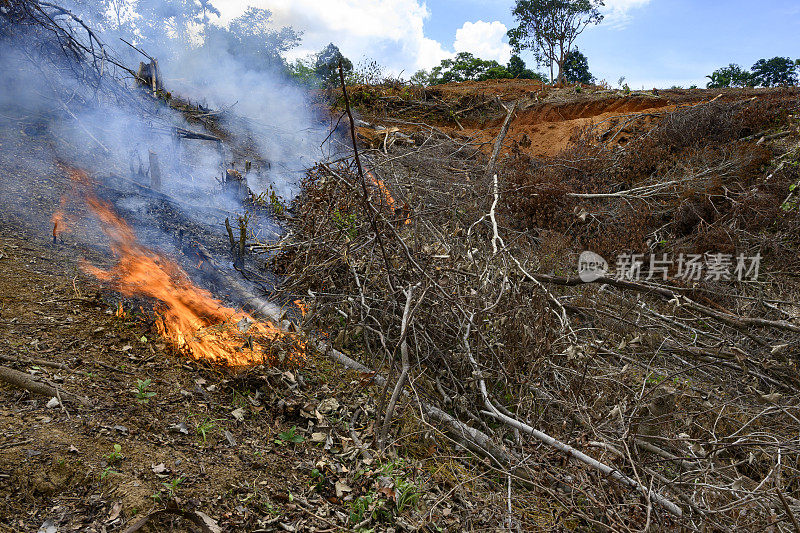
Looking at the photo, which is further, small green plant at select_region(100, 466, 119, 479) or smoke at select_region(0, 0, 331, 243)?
smoke at select_region(0, 0, 331, 243)

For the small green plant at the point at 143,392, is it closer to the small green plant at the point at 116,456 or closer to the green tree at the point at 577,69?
the small green plant at the point at 116,456

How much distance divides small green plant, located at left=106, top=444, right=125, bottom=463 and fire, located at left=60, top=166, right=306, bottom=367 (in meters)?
1.13

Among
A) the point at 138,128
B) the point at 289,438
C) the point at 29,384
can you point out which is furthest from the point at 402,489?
the point at 138,128

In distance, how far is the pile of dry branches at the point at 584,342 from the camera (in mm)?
2809

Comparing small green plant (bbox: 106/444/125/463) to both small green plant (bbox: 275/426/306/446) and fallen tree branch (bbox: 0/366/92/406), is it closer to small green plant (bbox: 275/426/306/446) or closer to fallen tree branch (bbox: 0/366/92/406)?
fallen tree branch (bbox: 0/366/92/406)

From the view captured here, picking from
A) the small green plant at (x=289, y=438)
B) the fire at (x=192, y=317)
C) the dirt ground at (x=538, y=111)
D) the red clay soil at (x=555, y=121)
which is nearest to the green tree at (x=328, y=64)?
the dirt ground at (x=538, y=111)

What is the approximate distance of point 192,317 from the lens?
384 cm

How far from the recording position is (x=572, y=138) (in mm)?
11086

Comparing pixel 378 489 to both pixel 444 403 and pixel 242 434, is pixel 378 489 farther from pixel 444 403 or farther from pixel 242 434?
pixel 444 403

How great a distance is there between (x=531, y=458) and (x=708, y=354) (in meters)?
2.72

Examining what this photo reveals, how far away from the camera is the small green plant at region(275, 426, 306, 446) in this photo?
3.04m

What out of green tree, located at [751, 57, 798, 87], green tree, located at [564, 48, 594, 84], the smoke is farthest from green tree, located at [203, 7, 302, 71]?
green tree, located at [751, 57, 798, 87]

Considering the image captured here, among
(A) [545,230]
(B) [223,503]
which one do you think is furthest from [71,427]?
(A) [545,230]

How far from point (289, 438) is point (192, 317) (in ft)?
4.95
